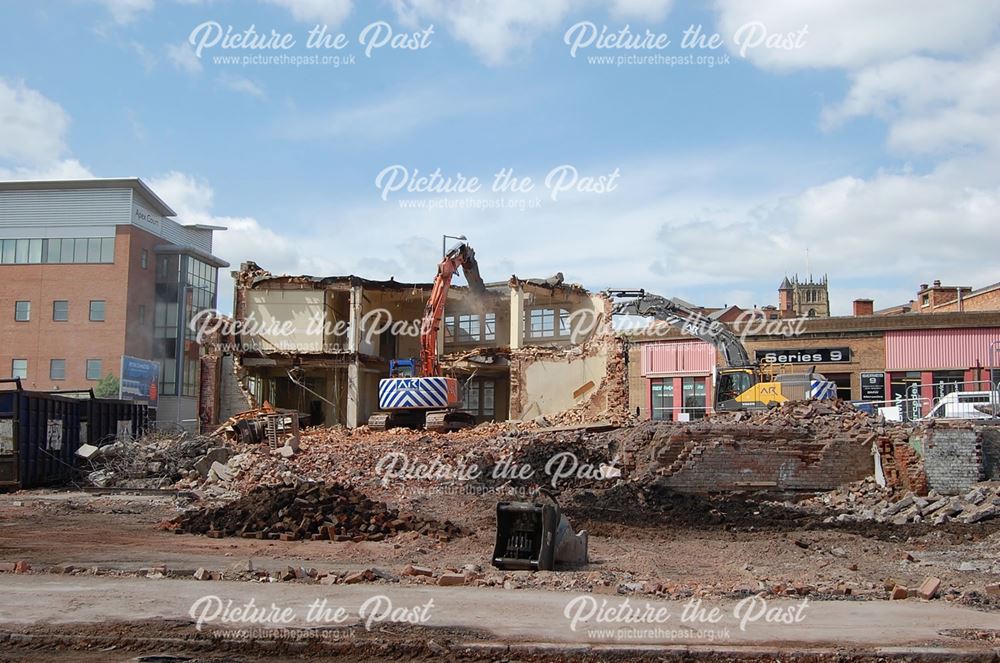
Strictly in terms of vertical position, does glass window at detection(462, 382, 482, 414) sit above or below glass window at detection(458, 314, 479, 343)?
below

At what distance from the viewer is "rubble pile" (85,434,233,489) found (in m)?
21.4

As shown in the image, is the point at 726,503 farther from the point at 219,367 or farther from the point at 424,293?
the point at 219,367

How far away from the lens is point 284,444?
21.9 meters

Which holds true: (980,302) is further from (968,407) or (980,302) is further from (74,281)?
(74,281)

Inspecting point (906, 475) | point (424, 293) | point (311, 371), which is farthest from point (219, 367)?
point (906, 475)

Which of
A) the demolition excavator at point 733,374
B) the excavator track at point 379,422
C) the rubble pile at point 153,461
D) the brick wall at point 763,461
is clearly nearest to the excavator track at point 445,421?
the excavator track at point 379,422

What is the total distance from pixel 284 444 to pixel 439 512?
751cm

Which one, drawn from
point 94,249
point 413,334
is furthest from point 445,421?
point 94,249

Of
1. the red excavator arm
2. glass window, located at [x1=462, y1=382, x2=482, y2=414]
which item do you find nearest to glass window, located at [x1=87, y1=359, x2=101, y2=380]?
glass window, located at [x1=462, y1=382, x2=482, y2=414]

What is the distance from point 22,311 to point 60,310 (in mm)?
2378

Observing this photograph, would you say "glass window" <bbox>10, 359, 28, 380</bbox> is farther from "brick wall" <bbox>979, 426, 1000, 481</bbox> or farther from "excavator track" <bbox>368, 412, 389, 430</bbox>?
"brick wall" <bbox>979, 426, 1000, 481</bbox>

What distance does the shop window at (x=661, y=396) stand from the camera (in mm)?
41656

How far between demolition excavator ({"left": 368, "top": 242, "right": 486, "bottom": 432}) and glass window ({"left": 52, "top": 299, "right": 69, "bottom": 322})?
30026 millimetres

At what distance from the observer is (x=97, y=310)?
4928 cm
